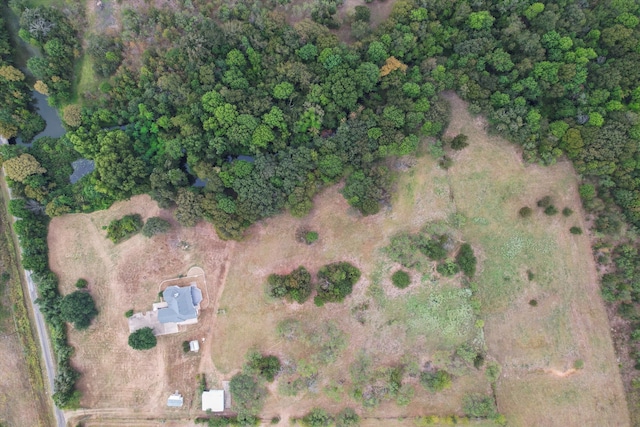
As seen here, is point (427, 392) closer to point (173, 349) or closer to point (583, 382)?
point (583, 382)

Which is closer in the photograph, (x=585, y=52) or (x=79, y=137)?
(x=585, y=52)

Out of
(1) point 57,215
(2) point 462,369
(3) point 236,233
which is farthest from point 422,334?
(1) point 57,215

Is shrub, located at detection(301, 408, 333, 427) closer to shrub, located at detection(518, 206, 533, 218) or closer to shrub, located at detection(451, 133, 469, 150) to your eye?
shrub, located at detection(518, 206, 533, 218)

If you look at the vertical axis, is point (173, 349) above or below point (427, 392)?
above

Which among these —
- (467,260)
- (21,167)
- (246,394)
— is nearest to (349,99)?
(467,260)

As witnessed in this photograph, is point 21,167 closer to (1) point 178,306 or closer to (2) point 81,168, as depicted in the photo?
(2) point 81,168

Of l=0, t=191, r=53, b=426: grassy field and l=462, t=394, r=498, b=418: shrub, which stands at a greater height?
l=0, t=191, r=53, b=426: grassy field

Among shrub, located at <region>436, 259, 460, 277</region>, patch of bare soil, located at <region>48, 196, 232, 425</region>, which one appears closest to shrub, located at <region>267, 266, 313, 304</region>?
patch of bare soil, located at <region>48, 196, 232, 425</region>
